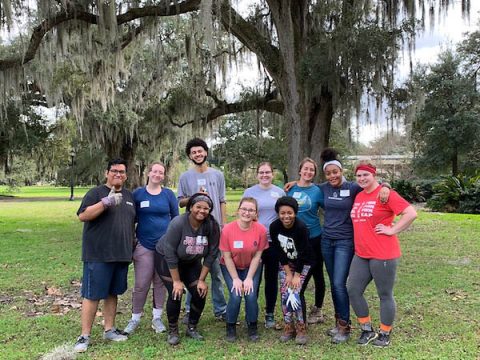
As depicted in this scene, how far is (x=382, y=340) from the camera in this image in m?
3.57

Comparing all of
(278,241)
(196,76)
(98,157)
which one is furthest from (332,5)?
(98,157)

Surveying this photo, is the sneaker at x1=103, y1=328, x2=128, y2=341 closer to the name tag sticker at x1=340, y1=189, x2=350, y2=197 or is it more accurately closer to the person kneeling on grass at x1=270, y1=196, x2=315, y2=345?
the person kneeling on grass at x1=270, y1=196, x2=315, y2=345

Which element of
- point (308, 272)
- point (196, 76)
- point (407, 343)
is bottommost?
point (407, 343)

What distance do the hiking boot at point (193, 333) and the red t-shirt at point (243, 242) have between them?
2.13ft

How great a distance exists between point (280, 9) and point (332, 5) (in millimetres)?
870

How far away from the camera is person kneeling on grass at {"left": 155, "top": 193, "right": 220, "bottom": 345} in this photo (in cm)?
359

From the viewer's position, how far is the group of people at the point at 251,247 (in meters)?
3.50

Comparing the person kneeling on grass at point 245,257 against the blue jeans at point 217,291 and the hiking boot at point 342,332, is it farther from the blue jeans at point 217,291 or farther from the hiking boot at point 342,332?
the hiking boot at point 342,332

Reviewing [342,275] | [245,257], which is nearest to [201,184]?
[245,257]

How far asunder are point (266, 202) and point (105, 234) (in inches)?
54.7

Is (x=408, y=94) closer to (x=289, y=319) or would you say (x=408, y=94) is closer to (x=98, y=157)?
(x=289, y=319)

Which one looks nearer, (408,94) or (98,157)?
(408,94)

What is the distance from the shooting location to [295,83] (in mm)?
7785

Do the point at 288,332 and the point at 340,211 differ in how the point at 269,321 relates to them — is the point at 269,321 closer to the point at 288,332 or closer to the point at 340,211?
the point at 288,332
